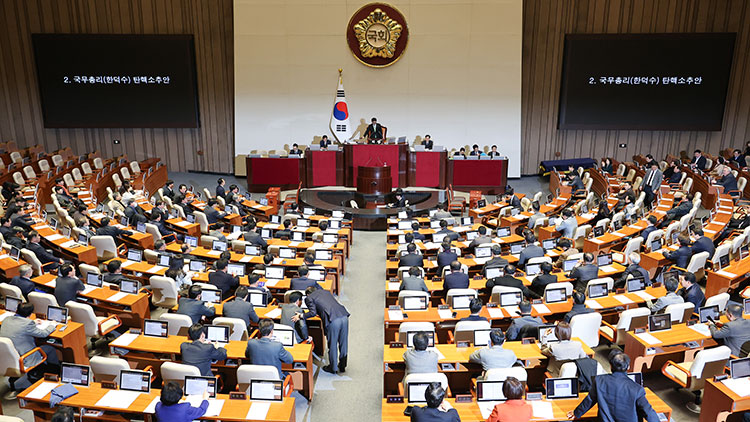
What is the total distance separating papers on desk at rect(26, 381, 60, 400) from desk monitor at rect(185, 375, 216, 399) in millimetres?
1451

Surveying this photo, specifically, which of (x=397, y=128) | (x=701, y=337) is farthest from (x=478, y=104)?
(x=701, y=337)

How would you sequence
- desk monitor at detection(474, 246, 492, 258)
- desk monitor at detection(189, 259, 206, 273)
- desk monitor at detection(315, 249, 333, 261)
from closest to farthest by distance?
desk monitor at detection(189, 259, 206, 273) < desk monitor at detection(315, 249, 333, 261) < desk monitor at detection(474, 246, 492, 258)

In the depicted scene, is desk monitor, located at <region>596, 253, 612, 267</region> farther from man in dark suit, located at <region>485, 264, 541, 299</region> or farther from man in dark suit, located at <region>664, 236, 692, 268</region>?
man in dark suit, located at <region>485, 264, 541, 299</region>

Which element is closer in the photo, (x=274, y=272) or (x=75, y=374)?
(x=75, y=374)

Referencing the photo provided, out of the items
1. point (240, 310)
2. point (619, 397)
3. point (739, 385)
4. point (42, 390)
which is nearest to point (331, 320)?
point (240, 310)

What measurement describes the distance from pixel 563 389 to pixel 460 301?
8.16 ft

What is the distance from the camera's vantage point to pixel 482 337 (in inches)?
269

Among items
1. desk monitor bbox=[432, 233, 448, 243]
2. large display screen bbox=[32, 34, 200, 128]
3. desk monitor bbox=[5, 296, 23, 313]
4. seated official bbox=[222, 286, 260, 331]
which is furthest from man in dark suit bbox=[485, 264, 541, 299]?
large display screen bbox=[32, 34, 200, 128]

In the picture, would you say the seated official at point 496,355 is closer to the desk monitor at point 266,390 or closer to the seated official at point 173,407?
the desk monitor at point 266,390

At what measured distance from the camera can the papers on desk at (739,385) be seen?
5.74m

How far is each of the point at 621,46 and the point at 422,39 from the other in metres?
7.23

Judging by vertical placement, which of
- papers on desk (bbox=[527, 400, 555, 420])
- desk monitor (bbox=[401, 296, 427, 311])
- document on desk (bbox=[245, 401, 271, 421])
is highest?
desk monitor (bbox=[401, 296, 427, 311])

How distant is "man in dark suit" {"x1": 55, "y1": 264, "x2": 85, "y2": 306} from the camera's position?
826 cm

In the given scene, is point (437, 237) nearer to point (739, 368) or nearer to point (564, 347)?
point (564, 347)
